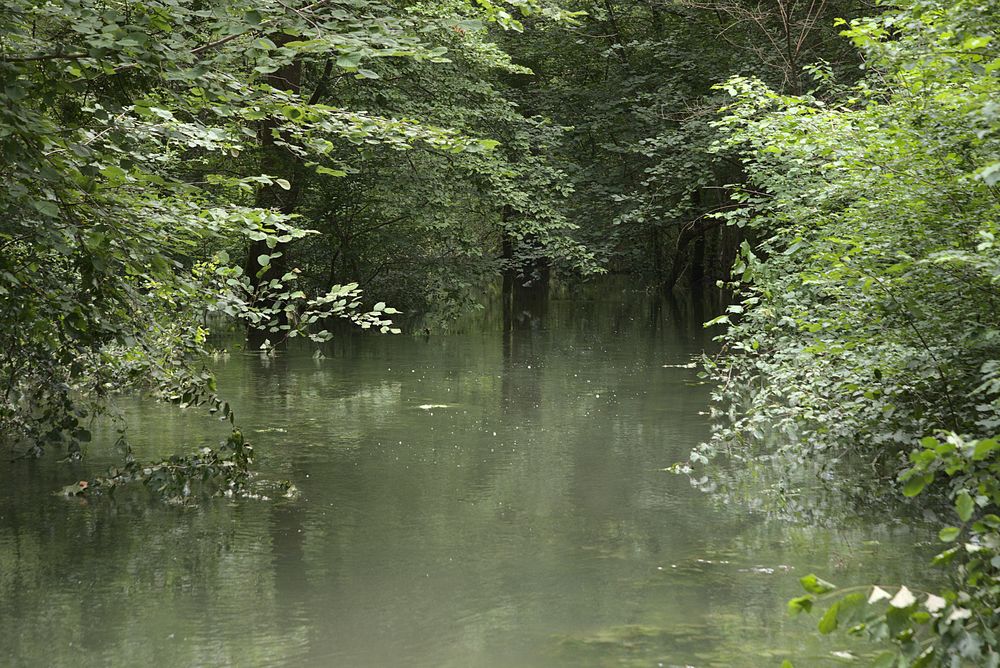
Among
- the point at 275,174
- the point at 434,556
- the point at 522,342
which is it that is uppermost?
the point at 275,174

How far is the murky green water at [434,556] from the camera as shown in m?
5.35

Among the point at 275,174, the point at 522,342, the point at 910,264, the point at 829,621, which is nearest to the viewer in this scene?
the point at 829,621

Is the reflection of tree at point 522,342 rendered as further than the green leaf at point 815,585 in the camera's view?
Yes

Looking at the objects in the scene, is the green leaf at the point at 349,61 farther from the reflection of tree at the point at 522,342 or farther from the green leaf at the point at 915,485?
the reflection of tree at the point at 522,342

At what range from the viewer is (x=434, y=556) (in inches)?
273

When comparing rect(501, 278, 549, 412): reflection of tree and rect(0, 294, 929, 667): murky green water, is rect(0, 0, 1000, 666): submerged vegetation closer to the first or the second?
rect(0, 294, 929, 667): murky green water

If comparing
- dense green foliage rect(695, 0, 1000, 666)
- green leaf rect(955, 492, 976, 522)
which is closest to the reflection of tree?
dense green foliage rect(695, 0, 1000, 666)

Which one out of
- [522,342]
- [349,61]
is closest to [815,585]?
[349,61]

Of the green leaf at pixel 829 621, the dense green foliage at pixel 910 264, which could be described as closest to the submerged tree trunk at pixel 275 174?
the dense green foliage at pixel 910 264

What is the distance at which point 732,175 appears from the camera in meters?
27.8

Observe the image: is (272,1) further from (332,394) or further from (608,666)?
(332,394)

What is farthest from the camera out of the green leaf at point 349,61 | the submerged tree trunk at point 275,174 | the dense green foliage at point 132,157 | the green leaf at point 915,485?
the submerged tree trunk at point 275,174

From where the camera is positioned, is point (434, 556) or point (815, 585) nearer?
point (815, 585)

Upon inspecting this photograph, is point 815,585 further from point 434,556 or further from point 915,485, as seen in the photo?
point 434,556
